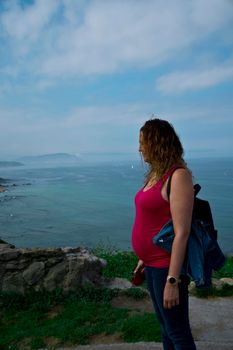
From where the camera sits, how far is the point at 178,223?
2525mm

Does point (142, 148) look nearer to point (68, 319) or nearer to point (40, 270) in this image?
point (68, 319)

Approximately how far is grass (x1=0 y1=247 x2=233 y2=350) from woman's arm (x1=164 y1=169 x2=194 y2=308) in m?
2.14

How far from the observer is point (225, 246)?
28969 millimetres

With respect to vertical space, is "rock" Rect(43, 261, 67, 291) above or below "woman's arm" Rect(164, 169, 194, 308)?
below

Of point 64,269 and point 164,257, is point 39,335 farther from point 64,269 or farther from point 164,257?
point 164,257

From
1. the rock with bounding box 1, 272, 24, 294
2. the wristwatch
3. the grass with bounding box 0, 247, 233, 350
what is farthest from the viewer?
the rock with bounding box 1, 272, 24, 294

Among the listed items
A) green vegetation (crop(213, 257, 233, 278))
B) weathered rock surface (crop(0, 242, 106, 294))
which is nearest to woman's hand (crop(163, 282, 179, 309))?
weathered rock surface (crop(0, 242, 106, 294))

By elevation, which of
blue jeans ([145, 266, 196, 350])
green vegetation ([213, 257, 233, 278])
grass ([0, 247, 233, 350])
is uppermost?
blue jeans ([145, 266, 196, 350])

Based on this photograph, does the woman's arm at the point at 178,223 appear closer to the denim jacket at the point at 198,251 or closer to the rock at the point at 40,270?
the denim jacket at the point at 198,251

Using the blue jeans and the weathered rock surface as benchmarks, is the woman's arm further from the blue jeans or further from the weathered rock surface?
the weathered rock surface

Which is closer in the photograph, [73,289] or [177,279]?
[177,279]

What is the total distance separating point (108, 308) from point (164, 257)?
3217mm

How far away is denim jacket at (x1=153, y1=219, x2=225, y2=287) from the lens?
102 inches

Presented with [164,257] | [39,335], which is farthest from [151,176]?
[39,335]
